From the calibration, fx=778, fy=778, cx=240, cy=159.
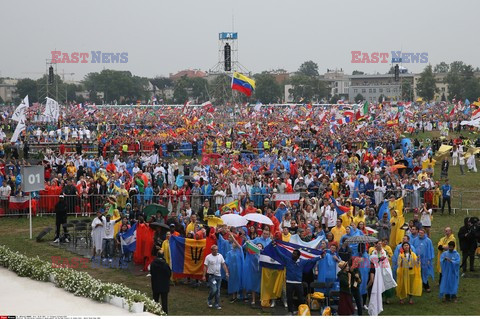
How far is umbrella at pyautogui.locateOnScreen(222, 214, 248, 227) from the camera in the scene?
16656mm

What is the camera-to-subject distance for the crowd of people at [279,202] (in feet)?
48.9

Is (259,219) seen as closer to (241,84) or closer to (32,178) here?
(32,178)

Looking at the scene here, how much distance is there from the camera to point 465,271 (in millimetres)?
17547

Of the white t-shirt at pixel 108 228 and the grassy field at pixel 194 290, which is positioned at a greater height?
the white t-shirt at pixel 108 228

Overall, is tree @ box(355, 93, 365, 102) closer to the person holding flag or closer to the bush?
the bush

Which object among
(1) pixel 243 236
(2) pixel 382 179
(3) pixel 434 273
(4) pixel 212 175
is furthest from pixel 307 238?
(4) pixel 212 175

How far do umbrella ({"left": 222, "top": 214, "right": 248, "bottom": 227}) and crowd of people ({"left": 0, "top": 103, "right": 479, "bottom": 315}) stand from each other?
17cm

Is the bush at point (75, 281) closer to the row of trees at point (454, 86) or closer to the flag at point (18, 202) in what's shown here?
the flag at point (18, 202)

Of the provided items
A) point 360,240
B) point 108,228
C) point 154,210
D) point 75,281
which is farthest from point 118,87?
point 360,240

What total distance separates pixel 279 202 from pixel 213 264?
7.27 meters

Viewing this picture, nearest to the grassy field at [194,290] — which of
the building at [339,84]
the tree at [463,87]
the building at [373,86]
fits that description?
the tree at [463,87]

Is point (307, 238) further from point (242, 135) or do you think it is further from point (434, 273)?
point (242, 135)

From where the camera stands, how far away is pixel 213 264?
14.9m

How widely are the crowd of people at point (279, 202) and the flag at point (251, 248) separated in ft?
0.13
